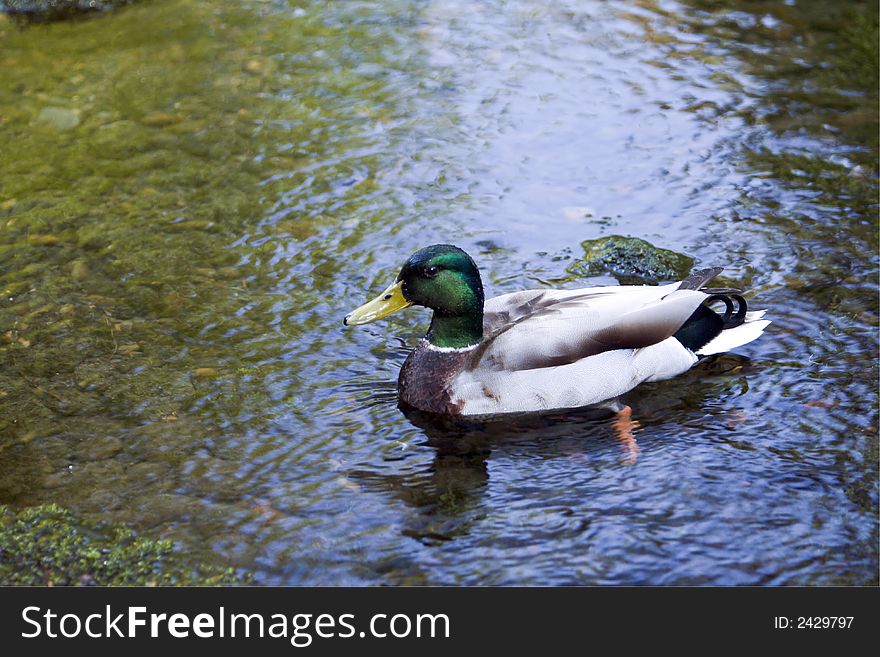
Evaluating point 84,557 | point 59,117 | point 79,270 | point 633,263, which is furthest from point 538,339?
point 59,117

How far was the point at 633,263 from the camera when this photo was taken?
7445mm

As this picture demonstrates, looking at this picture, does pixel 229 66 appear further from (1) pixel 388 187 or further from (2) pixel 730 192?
(2) pixel 730 192

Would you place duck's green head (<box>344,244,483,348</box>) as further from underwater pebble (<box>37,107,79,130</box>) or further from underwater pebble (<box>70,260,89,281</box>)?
underwater pebble (<box>37,107,79,130</box>)

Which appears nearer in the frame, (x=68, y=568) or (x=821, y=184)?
(x=68, y=568)

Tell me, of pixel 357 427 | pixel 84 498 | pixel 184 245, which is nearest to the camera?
pixel 84 498

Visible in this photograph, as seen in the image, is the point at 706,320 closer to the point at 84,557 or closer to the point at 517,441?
the point at 517,441

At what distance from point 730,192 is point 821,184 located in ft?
2.26

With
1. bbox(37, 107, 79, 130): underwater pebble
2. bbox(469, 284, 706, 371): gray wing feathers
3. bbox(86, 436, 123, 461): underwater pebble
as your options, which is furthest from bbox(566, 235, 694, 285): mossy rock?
bbox(37, 107, 79, 130): underwater pebble

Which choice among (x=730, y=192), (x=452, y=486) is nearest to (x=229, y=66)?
(x=730, y=192)

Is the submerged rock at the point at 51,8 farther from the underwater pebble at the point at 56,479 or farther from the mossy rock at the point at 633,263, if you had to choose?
the underwater pebble at the point at 56,479

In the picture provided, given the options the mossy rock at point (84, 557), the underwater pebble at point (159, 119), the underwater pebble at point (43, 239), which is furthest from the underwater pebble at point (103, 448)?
the underwater pebble at point (159, 119)

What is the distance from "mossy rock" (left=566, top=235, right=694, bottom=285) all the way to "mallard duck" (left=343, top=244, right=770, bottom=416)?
979 millimetres

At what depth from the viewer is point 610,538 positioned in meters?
5.02

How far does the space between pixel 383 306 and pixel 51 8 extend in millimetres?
7713
